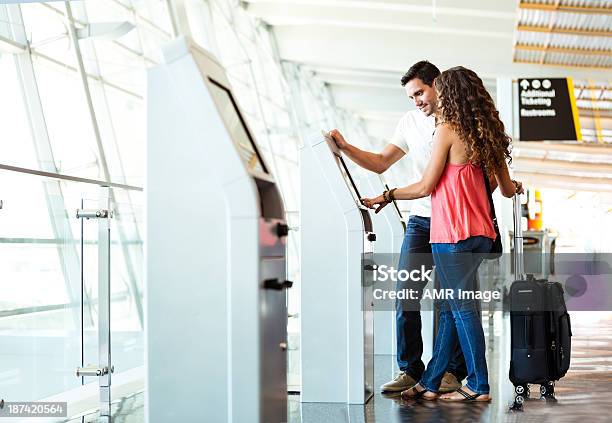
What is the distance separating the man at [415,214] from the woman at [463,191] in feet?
0.86

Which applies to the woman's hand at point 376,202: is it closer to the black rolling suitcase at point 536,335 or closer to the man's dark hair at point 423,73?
the man's dark hair at point 423,73

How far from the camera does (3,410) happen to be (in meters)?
2.77

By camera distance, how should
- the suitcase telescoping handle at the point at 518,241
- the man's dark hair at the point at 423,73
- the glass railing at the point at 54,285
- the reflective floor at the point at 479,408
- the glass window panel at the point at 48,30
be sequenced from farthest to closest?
the glass window panel at the point at 48,30
the suitcase telescoping handle at the point at 518,241
the man's dark hair at the point at 423,73
the reflective floor at the point at 479,408
the glass railing at the point at 54,285

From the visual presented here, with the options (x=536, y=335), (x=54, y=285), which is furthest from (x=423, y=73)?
(x=54, y=285)

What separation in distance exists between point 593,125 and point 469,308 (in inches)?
301

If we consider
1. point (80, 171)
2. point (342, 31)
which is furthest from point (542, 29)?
point (80, 171)

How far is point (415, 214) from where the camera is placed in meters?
3.77

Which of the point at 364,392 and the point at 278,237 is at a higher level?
the point at 278,237

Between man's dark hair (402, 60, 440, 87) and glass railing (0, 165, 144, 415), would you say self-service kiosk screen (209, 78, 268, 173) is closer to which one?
glass railing (0, 165, 144, 415)

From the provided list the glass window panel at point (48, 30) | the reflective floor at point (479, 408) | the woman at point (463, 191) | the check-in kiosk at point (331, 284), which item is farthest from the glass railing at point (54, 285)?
the glass window panel at point (48, 30)

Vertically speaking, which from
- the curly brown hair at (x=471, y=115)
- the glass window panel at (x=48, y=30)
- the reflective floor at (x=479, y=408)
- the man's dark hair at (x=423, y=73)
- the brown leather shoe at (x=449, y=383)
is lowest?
the reflective floor at (x=479, y=408)

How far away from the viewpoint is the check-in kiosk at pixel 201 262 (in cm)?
207

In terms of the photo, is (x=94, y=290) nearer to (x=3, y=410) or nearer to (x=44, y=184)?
(x=44, y=184)

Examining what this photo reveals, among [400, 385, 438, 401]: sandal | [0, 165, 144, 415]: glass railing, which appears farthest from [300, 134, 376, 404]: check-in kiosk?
[0, 165, 144, 415]: glass railing
